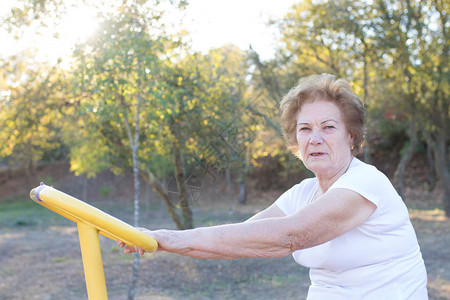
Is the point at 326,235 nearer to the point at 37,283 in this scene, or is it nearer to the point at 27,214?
the point at 37,283

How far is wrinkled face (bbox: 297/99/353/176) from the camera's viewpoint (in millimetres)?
1863

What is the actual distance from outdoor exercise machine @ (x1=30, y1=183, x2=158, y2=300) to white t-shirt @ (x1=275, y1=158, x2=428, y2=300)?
69 cm

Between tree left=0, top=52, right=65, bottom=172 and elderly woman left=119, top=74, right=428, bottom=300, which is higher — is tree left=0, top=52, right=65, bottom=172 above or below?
above

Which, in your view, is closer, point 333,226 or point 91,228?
point 91,228

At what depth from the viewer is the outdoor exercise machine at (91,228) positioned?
1366mm

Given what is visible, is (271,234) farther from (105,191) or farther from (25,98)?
(105,191)

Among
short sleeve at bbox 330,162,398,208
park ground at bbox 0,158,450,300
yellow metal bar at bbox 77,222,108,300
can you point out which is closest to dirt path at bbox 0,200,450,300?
park ground at bbox 0,158,450,300

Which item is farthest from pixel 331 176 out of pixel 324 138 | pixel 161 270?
pixel 161 270

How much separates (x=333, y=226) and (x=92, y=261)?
0.76 meters

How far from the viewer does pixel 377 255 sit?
5.56ft

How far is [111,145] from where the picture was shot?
29.2ft

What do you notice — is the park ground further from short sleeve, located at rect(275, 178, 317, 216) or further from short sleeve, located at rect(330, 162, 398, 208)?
short sleeve, located at rect(330, 162, 398, 208)

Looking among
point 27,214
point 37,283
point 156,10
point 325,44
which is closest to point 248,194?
point 27,214

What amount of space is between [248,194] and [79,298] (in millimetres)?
20755
